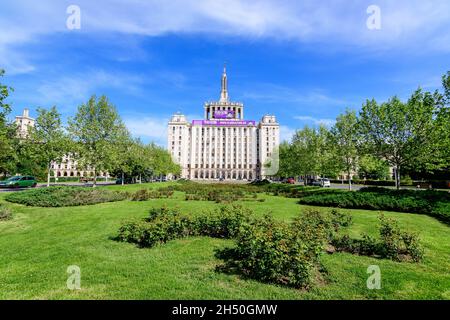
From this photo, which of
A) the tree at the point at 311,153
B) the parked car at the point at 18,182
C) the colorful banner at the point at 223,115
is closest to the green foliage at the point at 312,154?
the tree at the point at 311,153

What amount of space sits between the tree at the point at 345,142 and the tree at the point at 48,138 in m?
34.9

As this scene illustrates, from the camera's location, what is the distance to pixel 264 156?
138500 mm

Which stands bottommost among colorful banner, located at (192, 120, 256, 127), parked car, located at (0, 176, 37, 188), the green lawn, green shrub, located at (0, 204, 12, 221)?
the green lawn

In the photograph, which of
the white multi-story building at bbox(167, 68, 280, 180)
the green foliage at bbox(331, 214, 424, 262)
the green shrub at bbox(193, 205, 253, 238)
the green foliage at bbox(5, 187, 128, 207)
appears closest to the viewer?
the green foliage at bbox(331, 214, 424, 262)

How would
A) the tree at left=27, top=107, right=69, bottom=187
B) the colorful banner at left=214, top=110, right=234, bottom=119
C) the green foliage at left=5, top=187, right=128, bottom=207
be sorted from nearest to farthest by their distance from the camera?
the green foliage at left=5, top=187, right=128, bottom=207, the tree at left=27, top=107, right=69, bottom=187, the colorful banner at left=214, top=110, right=234, bottom=119

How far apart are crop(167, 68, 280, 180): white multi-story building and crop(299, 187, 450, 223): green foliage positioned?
117 m

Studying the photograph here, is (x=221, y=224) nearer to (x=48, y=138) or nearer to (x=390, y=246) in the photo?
(x=390, y=246)

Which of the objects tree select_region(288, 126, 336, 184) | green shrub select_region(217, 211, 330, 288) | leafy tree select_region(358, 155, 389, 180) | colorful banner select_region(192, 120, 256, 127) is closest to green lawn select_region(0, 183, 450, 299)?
green shrub select_region(217, 211, 330, 288)

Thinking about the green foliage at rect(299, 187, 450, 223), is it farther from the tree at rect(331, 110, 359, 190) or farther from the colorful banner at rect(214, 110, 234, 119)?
the colorful banner at rect(214, 110, 234, 119)

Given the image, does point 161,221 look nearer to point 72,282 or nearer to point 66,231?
point 72,282

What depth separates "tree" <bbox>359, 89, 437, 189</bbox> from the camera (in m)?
20.7

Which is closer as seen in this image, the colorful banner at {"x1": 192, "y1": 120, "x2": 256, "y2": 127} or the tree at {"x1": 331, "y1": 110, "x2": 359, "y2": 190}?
the tree at {"x1": 331, "y1": 110, "x2": 359, "y2": 190}

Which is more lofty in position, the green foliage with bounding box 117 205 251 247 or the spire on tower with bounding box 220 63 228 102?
the spire on tower with bounding box 220 63 228 102
